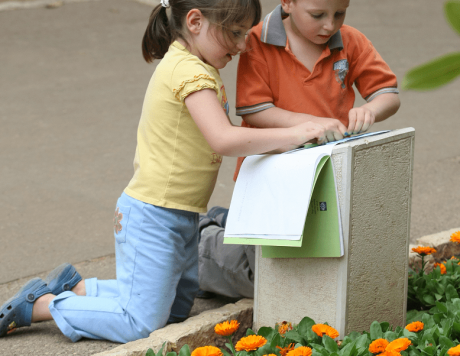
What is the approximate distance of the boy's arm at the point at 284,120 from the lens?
1.96 meters

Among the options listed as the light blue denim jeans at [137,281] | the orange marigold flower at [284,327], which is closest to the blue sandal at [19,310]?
the light blue denim jeans at [137,281]

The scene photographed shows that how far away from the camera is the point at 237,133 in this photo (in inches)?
75.0

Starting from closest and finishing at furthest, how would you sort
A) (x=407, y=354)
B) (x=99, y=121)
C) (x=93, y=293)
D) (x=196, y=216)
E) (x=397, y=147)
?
(x=407, y=354) → (x=397, y=147) → (x=196, y=216) → (x=93, y=293) → (x=99, y=121)

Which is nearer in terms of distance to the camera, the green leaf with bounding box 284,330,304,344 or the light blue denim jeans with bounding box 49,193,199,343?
the green leaf with bounding box 284,330,304,344

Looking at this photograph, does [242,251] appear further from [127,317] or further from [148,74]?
[148,74]

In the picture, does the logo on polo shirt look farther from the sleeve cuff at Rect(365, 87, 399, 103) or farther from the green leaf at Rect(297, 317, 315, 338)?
the green leaf at Rect(297, 317, 315, 338)

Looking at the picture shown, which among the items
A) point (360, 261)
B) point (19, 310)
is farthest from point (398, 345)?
point (19, 310)

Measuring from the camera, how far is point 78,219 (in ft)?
11.8

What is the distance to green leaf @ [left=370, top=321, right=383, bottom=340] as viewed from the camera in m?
1.89

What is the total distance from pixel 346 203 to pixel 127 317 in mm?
936

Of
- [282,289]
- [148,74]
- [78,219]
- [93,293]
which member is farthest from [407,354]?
[148,74]

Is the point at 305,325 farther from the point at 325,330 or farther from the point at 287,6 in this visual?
the point at 287,6

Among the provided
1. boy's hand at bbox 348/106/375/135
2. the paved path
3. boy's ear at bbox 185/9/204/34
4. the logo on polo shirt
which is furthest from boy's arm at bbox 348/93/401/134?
the paved path

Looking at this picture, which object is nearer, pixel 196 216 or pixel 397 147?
pixel 397 147
